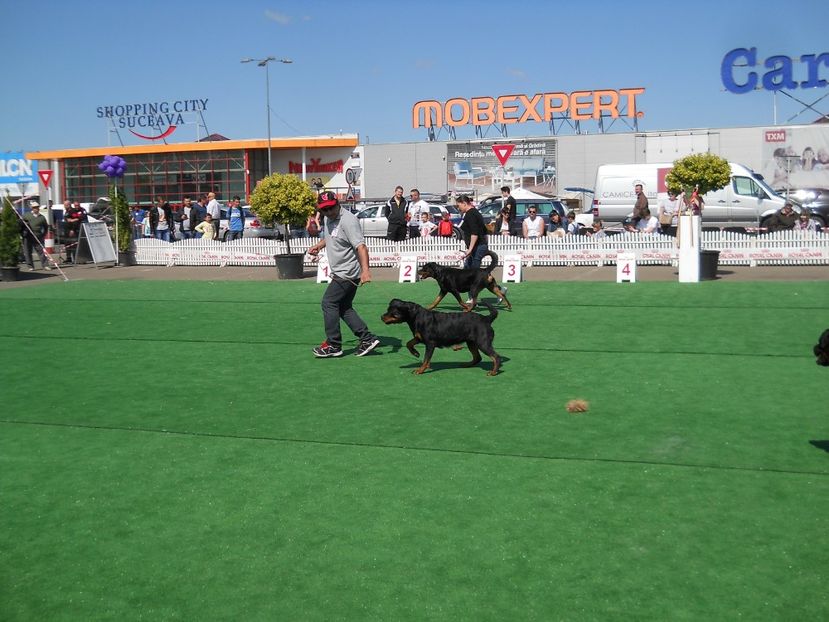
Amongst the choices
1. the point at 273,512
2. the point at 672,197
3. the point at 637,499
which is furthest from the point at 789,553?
the point at 672,197

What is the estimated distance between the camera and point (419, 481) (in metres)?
5.82

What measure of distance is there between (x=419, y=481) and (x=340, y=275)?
4.65 metres

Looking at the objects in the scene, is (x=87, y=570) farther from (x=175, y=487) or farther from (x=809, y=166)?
(x=809, y=166)

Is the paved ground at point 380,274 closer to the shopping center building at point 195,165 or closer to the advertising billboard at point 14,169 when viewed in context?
the advertising billboard at point 14,169

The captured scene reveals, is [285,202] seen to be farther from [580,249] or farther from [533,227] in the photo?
[580,249]

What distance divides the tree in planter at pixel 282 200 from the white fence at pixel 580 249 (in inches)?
92.9

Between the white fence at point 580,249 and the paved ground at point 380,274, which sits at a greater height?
the white fence at point 580,249

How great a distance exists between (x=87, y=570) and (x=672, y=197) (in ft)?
55.7

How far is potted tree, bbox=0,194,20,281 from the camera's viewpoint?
21438 mm

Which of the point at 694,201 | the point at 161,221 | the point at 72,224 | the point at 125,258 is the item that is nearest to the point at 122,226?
the point at 125,258

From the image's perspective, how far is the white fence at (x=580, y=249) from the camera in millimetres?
19969

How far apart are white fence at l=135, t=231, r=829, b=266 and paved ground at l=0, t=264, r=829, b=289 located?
0.35 m

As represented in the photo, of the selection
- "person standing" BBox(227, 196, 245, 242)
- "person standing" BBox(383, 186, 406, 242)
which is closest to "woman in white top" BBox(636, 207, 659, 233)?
"person standing" BBox(383, 186, 406, 242)

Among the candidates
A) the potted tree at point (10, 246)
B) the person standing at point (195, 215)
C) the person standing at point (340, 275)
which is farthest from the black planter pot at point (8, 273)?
the person standing at point (340, 275)
